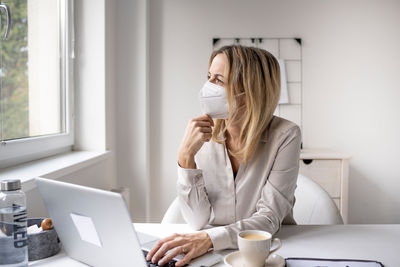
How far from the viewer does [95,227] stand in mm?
832

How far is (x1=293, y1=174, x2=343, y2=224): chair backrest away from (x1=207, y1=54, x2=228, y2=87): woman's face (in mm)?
552

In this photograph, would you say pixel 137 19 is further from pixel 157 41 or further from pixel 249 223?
pixel 249 223

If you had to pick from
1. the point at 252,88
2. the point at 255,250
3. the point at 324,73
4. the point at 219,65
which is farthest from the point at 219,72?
the point at 324,73

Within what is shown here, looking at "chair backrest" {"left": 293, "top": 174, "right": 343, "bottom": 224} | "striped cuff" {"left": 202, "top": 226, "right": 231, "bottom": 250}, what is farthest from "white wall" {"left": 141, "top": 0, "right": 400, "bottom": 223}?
"striped cuff" {"left": 202, "top": 226, "right": 231, "bottom": 250}

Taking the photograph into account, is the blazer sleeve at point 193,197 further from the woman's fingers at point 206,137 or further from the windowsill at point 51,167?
the windowsill at point 51,167

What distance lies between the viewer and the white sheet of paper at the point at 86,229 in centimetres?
84

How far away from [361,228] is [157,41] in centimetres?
222

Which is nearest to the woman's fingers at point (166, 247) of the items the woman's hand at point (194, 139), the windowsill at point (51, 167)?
the woman's hand at point (194, 139)

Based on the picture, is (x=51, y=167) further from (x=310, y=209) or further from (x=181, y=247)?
(x=310, y=209)

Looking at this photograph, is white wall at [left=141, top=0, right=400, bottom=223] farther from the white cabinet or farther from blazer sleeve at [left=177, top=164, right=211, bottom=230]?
blazer sleeve at [left=177, top=164, right=211, bottom=230]

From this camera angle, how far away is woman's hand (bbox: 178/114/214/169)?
1.31 metres

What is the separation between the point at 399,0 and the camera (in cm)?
297

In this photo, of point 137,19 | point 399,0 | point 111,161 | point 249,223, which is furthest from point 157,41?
point 249,223

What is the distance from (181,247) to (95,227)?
0.23 meters
